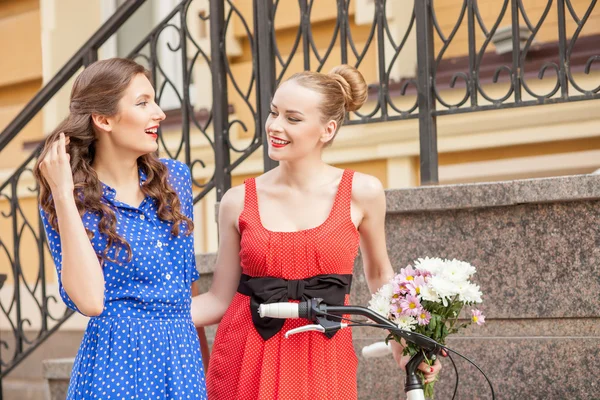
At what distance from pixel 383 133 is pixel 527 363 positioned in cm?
282

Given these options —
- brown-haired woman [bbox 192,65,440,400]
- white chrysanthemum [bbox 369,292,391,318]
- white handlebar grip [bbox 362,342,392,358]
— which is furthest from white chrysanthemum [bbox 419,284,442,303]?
brown-haired woman [bbox 192,65,440,400]

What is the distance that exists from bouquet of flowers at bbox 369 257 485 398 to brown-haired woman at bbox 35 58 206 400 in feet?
2.06

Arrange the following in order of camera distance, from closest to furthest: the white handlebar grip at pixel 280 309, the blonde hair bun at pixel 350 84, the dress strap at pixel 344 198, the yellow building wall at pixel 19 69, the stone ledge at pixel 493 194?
the white handlebar grip at pixel 280 309, the dress strap at pixel 344 198, the blonde hair bun at pixel 350 84, the stone ledge at pixel 493 194, the yellow building wall at pixel 19 69

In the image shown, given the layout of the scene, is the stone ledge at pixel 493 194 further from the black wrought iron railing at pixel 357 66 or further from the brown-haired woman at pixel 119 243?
the brown-haired woman at pixel 119 243

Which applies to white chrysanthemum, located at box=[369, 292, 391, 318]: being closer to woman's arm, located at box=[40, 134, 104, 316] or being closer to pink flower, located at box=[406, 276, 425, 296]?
pink flower, located at box=[406, 276, 425, 296]

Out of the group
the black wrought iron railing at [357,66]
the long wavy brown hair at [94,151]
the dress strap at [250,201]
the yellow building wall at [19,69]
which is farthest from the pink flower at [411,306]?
the yellow building wall at [19,69]

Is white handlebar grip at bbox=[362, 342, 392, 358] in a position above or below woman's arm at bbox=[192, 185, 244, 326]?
below

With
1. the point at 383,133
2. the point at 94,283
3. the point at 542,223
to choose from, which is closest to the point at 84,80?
the point at 94,283

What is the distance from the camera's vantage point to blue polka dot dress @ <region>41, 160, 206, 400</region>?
2842mm

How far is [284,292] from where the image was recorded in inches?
121

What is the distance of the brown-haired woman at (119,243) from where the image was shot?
9.20 feet

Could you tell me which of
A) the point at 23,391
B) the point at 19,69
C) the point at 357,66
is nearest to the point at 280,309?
the point at 357,66

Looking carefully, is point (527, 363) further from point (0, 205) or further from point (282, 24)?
point (0, 205)

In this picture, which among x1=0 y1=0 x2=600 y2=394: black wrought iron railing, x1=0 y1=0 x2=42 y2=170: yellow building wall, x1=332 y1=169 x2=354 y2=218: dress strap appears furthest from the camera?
x1=0 y1=0 x2=42 y2=170: yellow building wall
